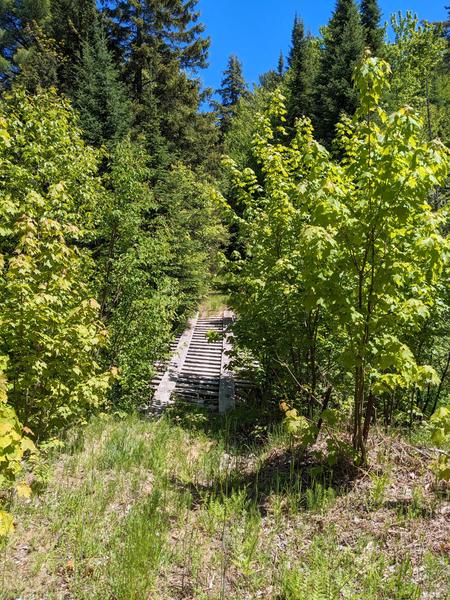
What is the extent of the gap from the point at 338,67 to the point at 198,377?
56.9ft

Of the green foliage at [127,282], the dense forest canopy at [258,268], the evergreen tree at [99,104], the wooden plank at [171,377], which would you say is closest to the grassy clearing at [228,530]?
the dense forest canopy at [258,268]

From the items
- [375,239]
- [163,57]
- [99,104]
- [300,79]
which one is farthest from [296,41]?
[375,239]

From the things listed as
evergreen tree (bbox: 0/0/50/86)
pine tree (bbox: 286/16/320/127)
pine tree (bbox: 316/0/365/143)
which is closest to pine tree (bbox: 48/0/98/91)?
evergreen tree (bbox: 0/0/50/86)

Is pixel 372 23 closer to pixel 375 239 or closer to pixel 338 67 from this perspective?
pixel 338 67

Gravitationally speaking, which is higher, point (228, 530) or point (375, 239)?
point (375, 239)

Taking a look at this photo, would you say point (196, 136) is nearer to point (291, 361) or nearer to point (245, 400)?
point (245, 400)

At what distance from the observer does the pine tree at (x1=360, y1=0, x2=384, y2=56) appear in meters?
22.7

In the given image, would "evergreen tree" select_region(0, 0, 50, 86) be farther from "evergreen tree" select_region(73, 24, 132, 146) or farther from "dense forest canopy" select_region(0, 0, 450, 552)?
"evergreen tree" select_region(73, 24, 132, 146)

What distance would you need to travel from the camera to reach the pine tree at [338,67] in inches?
736

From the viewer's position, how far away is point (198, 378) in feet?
36.3

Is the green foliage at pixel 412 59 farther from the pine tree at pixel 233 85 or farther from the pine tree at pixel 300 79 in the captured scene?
the pine tree at pixel 233 85

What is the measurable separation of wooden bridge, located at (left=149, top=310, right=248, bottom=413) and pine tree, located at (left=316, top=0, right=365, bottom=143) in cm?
1289

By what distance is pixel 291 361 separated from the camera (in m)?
6.60

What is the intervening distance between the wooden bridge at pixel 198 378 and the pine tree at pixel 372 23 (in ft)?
69.5
